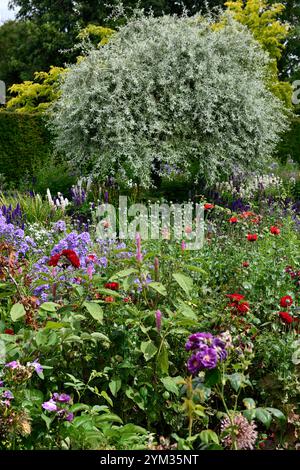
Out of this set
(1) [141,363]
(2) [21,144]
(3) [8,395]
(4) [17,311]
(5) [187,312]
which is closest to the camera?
(3) [8,395]

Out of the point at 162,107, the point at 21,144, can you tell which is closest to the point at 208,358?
the point at 162,107

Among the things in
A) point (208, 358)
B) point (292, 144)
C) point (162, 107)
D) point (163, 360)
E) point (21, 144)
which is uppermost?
point (162, 107)

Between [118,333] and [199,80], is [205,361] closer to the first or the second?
[118,333]

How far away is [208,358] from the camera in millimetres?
2020

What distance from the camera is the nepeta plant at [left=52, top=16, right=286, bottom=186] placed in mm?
8078

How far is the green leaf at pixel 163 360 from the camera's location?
254 centimetres

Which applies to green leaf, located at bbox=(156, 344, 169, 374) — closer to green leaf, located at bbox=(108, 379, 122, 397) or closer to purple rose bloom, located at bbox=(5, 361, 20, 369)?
green leaf, located at bbox=(108, 379, 122, 397)

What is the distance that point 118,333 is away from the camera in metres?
2.77

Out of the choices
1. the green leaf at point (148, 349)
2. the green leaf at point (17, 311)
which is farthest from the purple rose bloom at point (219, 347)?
the green leaf at point (17, 311)

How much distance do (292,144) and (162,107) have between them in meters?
5.96

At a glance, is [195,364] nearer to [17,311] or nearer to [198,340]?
[198,340]

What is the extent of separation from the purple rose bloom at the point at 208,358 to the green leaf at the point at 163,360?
1.75ft

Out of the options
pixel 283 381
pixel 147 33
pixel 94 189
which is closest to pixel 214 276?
pixel 283 381
